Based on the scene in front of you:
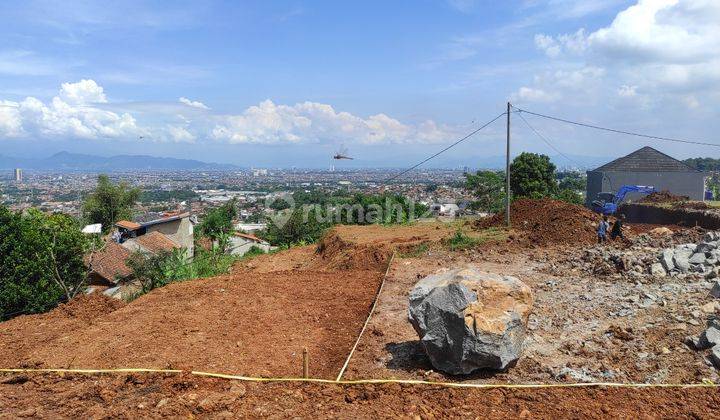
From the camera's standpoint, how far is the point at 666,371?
527 cm

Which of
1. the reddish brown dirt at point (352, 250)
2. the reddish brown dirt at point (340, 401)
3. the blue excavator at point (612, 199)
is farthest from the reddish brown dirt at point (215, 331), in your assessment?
the blue excavator at point (612, 199)

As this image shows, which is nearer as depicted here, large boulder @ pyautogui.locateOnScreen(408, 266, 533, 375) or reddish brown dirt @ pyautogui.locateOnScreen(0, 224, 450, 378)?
large boulder @ pyautogui.locateOnScreen(408, 266, 533, 375)

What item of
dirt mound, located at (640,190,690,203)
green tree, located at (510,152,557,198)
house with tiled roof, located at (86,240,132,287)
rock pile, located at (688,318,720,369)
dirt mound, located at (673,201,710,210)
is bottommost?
house with tiled roof, located at (86,240,132,287)

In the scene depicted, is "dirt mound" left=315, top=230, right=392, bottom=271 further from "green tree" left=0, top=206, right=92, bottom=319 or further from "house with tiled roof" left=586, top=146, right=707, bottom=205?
"house with tiled roof" left=586, top=146, right=707, bottom=205

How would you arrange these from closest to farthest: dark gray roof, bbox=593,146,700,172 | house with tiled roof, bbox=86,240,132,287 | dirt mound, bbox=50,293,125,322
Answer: dirt mound, bbox=50,293,125,322
house with tiled roof, bbox=86,240,132,287
dark gray roof, bbox=593,146,700,172

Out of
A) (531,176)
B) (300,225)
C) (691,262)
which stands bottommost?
(300,225)

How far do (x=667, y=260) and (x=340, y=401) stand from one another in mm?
8070

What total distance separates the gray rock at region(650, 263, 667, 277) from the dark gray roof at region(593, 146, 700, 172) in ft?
88.4

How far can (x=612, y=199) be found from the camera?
27.8 meters

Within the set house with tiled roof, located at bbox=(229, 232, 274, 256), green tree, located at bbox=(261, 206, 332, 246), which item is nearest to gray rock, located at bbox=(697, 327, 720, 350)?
green tree, located at bbox=(261, 206, 332, 246)

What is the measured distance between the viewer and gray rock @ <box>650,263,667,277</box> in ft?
30.9

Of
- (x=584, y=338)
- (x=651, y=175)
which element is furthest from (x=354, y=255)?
(x=651, y=175)

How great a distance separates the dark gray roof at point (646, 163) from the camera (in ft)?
106

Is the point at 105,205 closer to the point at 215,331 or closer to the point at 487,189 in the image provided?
the point at 487,189
